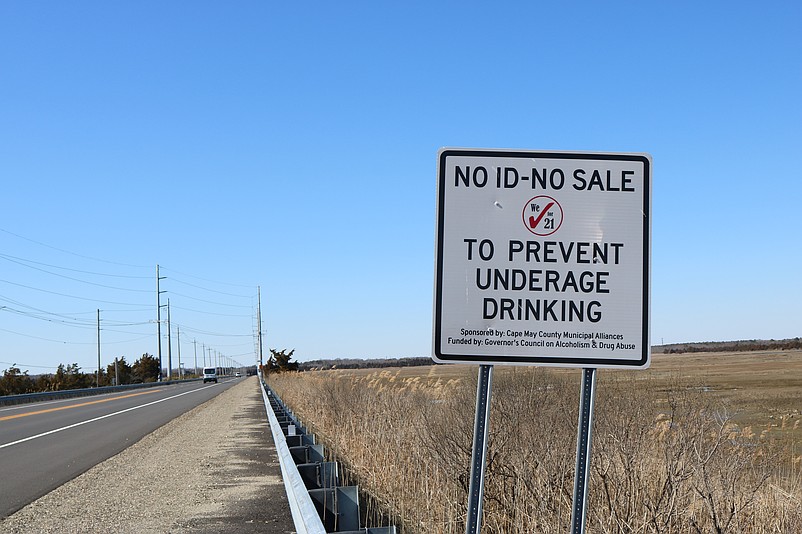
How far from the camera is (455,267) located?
3.74 meters

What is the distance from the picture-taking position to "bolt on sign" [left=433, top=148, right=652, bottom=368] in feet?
12.2

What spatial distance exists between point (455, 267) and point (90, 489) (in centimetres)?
904

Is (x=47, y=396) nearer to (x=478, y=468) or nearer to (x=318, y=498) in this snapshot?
(x=318, y=498)

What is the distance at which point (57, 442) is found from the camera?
18.0 metres

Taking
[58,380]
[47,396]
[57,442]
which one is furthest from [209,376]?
[57,442]

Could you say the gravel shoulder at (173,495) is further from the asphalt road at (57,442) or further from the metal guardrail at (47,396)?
the metal guardrail at (47,396)

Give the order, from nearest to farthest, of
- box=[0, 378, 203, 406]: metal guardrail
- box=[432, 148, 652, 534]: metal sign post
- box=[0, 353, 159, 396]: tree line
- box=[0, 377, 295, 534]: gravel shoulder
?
1. box=[432, 148, 652, 534]: metal sign post
2. box=[0, 377, 295, 534]: gravel shoulder
3. box=[0, 378, 203, 406]: metal guardrail
4. box=[0, 353, 159, 396]: tree line

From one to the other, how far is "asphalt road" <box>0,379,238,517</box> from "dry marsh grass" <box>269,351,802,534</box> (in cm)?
452

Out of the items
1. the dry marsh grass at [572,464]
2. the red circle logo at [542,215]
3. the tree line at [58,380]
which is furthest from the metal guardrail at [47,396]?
the red circle logo at [542,215]

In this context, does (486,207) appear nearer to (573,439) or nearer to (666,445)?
(666,445)

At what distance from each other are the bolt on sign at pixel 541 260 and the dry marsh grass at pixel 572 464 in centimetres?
221

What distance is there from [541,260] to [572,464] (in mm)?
4193

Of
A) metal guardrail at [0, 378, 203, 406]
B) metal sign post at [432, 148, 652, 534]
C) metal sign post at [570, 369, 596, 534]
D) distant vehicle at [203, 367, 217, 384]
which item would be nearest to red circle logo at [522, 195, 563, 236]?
metal sign post at [432, 148, 652, 534]

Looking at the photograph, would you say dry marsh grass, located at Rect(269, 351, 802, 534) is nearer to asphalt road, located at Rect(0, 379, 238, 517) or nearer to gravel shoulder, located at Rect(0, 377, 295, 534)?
gravel shoulder, located at Rect(0, 377, 295, 534)
